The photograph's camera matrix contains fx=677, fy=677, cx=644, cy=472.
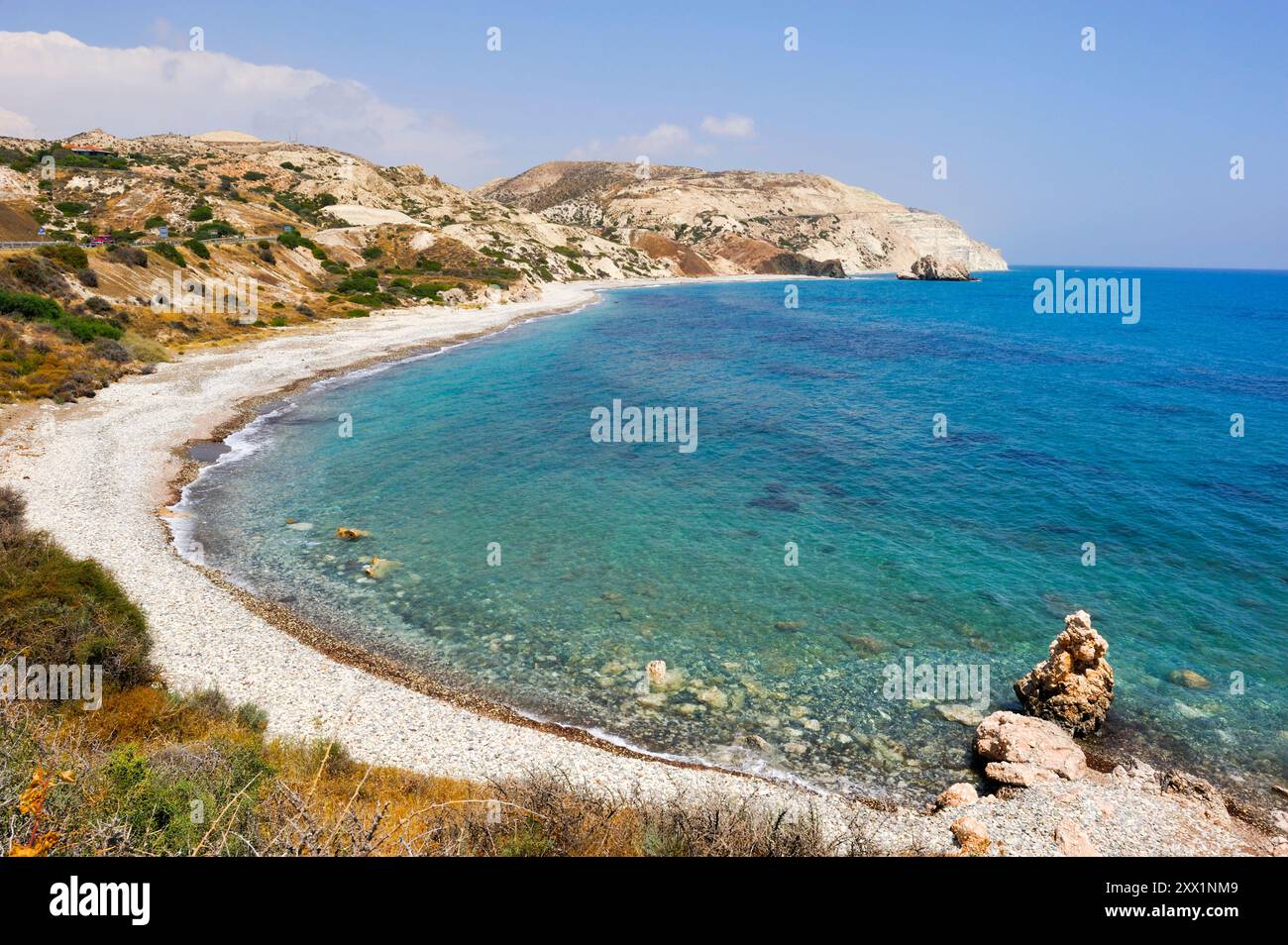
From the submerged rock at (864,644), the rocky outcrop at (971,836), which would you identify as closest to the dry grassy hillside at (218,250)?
the submerged rock at (864,644)

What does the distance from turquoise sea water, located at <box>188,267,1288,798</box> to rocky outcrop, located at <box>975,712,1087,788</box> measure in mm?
813

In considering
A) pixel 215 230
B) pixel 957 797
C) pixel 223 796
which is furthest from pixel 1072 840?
pixel 215 230

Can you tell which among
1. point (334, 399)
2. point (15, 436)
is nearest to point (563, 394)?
point (334, 399)

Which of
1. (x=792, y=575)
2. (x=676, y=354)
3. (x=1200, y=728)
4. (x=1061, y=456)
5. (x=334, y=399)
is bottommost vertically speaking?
(x=1200, y=728)

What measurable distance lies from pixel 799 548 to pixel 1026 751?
33.1 feet

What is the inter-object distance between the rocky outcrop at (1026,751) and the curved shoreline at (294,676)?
422 millimetres

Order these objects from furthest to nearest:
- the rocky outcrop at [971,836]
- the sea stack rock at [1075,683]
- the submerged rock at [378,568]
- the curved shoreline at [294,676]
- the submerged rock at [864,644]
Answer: the submerged rock at [378,568] < the submerged rock at [864,644] < the sea stack rock at [1075,683] < the curved shoreline at [294,676] < the rocky outcrop at [971,836]

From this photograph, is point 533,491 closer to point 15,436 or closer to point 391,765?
point 391,765

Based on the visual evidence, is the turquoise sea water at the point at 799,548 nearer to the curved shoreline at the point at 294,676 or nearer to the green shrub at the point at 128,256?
the curved shoreline at the point at 294,676

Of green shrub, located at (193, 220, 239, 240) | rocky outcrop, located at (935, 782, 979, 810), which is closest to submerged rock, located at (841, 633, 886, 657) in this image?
rocky outcrop, located at (935, 782, 979, 810)

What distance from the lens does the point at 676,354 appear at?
60688 mm

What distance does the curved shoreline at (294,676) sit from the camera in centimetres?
1171

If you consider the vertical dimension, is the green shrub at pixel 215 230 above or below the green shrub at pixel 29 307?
above
